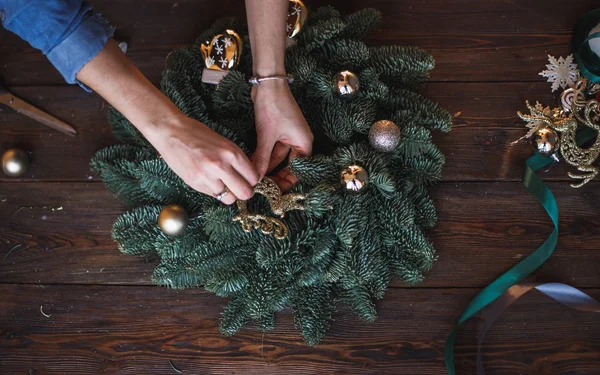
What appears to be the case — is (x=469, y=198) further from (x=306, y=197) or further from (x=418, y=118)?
(x=306, y=197)

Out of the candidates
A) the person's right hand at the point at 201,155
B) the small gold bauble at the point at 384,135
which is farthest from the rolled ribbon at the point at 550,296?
the person's right hand at the point at 201,155

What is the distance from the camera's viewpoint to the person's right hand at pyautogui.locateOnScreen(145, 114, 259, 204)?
0.69m

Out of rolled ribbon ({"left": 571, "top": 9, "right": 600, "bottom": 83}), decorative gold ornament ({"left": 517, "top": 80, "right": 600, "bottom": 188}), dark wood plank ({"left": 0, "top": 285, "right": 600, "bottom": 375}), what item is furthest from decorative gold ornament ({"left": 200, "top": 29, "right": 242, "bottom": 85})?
rolled ribbon ({"left": 571, "top": 9, "right": 600, "bottom": 83})

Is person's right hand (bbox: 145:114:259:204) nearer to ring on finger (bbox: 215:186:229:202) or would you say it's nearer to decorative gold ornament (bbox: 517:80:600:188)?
ring on finger (bbox: 215:186:229:202)

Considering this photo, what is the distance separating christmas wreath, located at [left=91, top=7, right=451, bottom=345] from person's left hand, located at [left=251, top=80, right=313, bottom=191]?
0.04m

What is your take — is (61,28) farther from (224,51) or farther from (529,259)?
(529,259)

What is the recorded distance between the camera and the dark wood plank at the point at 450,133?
0.93 meters

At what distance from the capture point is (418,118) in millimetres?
804

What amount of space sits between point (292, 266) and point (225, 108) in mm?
287

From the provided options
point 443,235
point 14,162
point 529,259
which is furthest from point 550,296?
point 14,162

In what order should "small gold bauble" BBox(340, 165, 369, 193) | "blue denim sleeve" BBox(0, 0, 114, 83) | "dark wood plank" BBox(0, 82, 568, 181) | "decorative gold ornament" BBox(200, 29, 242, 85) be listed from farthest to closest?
"dark wood plank" BBox(0, 82, 568, 181), "decorative gold ornament" BBox(200, 29, 242, 85), "small gold bauble" BBox(340, 165, 369, 193), "blue denim sleeve" BBox(0, 0, 114, 83)

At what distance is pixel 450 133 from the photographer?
0.94 metres

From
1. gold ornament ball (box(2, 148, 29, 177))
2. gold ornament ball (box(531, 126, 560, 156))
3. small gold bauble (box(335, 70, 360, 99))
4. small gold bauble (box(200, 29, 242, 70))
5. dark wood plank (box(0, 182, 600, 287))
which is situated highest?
small gold bauble (box(200, 29, 242, 70))

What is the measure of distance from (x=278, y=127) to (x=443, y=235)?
382mm
